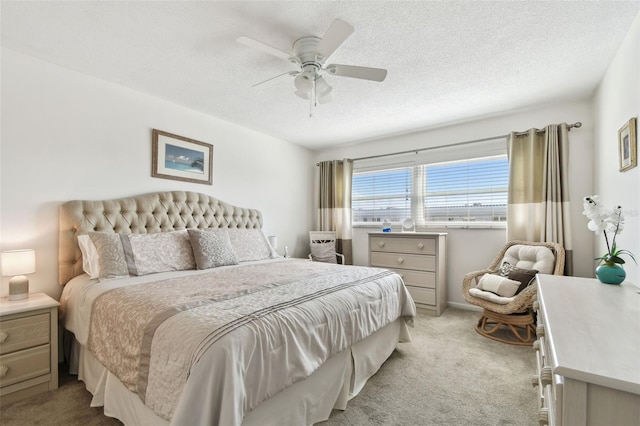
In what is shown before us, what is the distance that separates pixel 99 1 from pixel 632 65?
344 cm

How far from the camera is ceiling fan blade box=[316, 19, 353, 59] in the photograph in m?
1.64

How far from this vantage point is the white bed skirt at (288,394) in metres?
1.09

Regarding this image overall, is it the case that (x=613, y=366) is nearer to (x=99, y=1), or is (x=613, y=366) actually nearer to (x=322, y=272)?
(x=322, y=272)

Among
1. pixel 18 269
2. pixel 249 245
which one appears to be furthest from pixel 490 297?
pixel 18 269

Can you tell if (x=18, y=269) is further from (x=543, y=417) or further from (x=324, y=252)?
(x=324, y=252)

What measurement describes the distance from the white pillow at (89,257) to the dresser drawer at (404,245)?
314 centimetres

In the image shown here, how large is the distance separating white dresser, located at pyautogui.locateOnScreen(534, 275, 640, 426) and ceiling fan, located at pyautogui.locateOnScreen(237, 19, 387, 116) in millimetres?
1731

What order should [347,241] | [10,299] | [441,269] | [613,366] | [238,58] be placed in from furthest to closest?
[347,241] → [441,269] → [238,58] → [10,299] → [613,366]

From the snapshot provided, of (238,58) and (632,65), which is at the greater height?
(238,58)

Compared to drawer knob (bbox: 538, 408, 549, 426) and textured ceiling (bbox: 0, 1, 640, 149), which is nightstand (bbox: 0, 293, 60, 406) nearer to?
textured ceiling (bbox: 0, 1, 640, 149)

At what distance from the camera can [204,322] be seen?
4.24 feet

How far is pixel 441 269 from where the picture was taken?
12.2 feet

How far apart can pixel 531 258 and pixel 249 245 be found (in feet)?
10.2

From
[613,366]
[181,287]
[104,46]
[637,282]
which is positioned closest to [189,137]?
[104,46]
